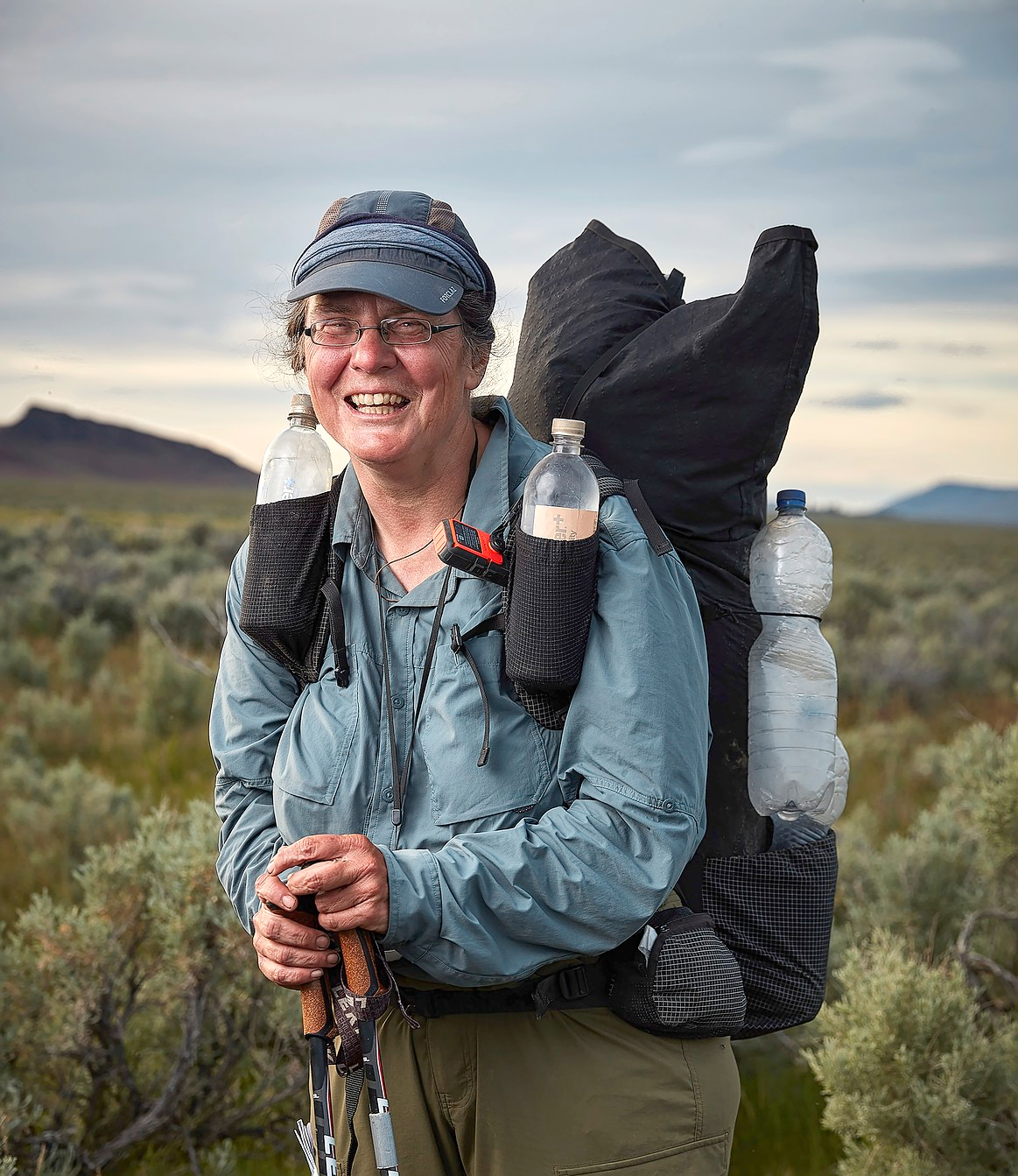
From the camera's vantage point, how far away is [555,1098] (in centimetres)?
219

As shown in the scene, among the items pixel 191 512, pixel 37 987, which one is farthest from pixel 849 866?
pixel 191 512

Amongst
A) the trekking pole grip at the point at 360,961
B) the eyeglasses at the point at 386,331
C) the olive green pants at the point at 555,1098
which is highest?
the eyeglasses at the point at 386,331

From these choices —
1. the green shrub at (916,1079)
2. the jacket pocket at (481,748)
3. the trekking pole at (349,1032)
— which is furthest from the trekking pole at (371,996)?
the green shrub at (916,1079)

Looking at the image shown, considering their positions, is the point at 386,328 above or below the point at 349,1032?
above

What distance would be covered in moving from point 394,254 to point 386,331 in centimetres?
14

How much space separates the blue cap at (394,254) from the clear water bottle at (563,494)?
368 mm

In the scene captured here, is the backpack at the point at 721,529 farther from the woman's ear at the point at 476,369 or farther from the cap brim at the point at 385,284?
the cap brim at the point at 385,284

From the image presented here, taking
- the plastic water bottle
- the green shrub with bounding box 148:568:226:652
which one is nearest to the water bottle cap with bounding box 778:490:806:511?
the plastic water bottle

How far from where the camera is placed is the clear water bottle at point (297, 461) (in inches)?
93.5

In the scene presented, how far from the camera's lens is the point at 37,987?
4.31m

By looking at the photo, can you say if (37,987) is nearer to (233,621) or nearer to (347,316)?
(233,621)

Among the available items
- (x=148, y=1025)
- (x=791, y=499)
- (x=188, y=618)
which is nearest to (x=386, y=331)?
(x=791, y=499)

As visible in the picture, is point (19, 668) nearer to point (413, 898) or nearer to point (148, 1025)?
point (148, 1025)

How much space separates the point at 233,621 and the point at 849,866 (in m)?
4.39
